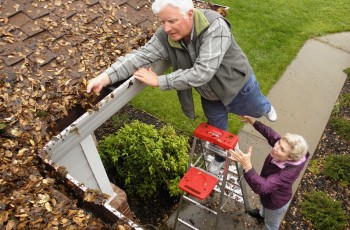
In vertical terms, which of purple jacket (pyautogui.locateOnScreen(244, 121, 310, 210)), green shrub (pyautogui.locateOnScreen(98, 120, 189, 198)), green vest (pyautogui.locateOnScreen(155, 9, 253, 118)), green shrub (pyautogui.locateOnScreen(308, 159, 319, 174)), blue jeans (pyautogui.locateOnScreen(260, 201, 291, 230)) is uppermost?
green vest (pyautogui.locateOnScreen(155, 9, 253, 118))

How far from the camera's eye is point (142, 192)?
5035mm

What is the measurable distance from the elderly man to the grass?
254 centimetres

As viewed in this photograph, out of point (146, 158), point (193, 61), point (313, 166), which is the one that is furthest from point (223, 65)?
point (313, 166)

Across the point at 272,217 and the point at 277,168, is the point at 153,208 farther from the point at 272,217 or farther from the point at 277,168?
the point at 277,168

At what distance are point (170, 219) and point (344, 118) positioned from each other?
382 centimetres

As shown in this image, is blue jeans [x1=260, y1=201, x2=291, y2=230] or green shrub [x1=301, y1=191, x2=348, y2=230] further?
green shrub [x1=301, y1=191, x2=348, y2=230]

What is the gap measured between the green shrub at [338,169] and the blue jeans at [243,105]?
2.19m

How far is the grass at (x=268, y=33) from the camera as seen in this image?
21.9 ft

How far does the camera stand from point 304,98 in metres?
6.92

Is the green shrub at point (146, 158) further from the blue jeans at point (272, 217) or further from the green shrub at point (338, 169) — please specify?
the green shrub at point (338, 169)

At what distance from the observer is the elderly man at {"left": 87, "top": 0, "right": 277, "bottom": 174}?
2.96 m

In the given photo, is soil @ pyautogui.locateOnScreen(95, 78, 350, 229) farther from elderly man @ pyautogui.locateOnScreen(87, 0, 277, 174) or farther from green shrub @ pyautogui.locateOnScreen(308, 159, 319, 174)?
elderly man @ pyautogui.locateOnScreen(87, 0, 277, 174)

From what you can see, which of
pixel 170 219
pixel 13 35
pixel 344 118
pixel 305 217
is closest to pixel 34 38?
pixel 13 35

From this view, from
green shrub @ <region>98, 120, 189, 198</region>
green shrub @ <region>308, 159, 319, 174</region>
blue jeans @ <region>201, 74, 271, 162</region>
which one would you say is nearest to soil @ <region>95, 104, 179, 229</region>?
green shrub @ <region>98, 120, 189, 198</region>
